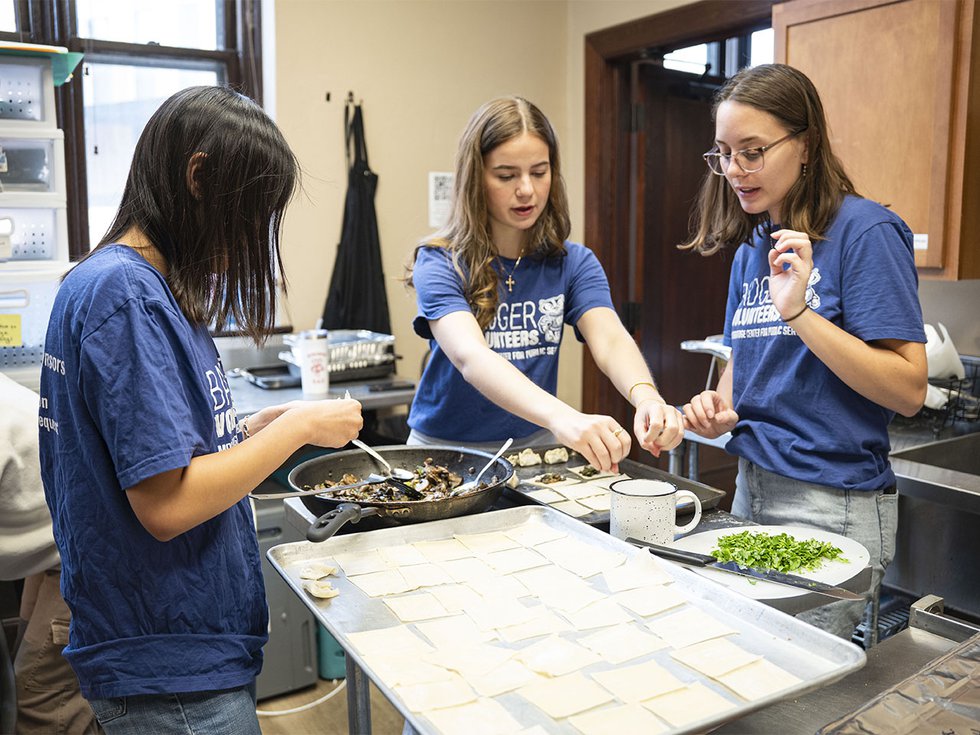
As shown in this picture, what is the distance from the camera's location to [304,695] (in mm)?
2842

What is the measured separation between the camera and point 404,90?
11.8 feet

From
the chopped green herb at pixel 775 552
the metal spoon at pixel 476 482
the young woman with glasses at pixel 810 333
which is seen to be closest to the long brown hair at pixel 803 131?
the young woman with glasses at pixel 810 333

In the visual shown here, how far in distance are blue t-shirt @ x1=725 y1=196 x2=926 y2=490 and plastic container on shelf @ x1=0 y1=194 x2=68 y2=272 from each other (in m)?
2.16

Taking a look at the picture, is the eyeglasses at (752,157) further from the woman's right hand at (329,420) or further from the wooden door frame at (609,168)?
the wooden door frame at (609,168)

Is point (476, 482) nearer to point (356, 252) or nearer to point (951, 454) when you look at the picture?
point (951, 454)

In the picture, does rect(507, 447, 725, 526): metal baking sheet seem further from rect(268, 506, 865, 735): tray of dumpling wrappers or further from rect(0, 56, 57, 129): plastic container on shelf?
rect(0, 56, 57, 129): plastic container on shelf

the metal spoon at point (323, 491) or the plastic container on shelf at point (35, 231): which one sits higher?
the plastic container on shelf at point (35, 231)

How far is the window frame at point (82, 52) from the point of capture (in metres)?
3.10

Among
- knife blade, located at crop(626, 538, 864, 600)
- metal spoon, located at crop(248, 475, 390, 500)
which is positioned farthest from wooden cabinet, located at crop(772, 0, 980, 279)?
metal spoon, located at crop(248, 475, 390, 500)

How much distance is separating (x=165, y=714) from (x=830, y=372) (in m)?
1.20

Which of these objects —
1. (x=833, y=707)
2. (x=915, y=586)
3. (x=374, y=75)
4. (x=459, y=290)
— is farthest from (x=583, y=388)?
(x=833, y=707)

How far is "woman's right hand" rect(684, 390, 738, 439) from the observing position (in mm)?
1683

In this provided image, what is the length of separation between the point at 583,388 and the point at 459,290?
7.22ft

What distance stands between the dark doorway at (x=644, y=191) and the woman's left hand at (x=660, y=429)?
2.33 m
